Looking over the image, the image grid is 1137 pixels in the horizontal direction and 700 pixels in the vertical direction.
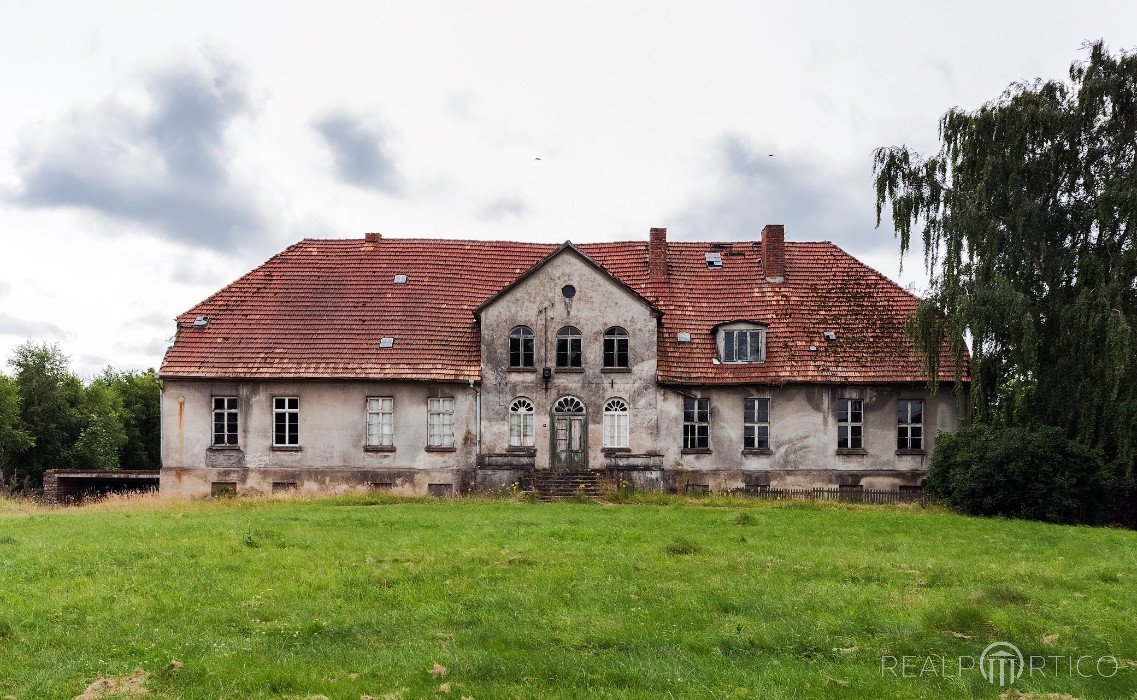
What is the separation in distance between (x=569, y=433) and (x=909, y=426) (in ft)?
37.5

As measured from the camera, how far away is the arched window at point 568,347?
30719mm

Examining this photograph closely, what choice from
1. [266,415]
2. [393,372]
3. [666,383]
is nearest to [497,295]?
[393,372]

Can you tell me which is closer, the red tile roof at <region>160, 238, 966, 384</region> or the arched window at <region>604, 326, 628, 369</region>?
the red tile roof at <region>160, 238, 966, 384</region>

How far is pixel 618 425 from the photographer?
30453 mm

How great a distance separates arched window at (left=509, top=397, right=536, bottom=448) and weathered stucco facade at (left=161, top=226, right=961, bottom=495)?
0.08 meters

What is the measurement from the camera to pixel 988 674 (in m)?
8.41

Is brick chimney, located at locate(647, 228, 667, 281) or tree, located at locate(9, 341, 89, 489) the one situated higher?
brick chimney, located at locate(647, 228, 667, 281)

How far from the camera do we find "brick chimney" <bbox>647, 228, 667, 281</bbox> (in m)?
33.7

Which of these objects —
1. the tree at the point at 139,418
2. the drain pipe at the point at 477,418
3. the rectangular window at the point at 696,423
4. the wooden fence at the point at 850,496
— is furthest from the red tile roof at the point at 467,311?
the tree at the point at 139,418

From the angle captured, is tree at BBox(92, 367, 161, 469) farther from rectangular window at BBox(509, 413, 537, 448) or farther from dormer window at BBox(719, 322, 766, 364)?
dormer window at BBox(719, 322, 766, 364)

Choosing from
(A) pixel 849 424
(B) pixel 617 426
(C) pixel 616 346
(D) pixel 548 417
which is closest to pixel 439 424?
(D) pixel 548 417

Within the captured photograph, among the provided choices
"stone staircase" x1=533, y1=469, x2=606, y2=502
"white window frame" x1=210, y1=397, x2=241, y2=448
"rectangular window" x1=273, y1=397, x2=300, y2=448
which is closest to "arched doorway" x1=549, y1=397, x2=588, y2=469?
"stone staircase" x1=533, y1=469, x2=606, y2=502

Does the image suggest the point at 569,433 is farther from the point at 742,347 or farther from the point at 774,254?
the point at 774,254

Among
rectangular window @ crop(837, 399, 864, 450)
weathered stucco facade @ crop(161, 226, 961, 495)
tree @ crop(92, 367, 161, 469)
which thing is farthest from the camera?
tree @ crop(92, 367, 161, 469)
